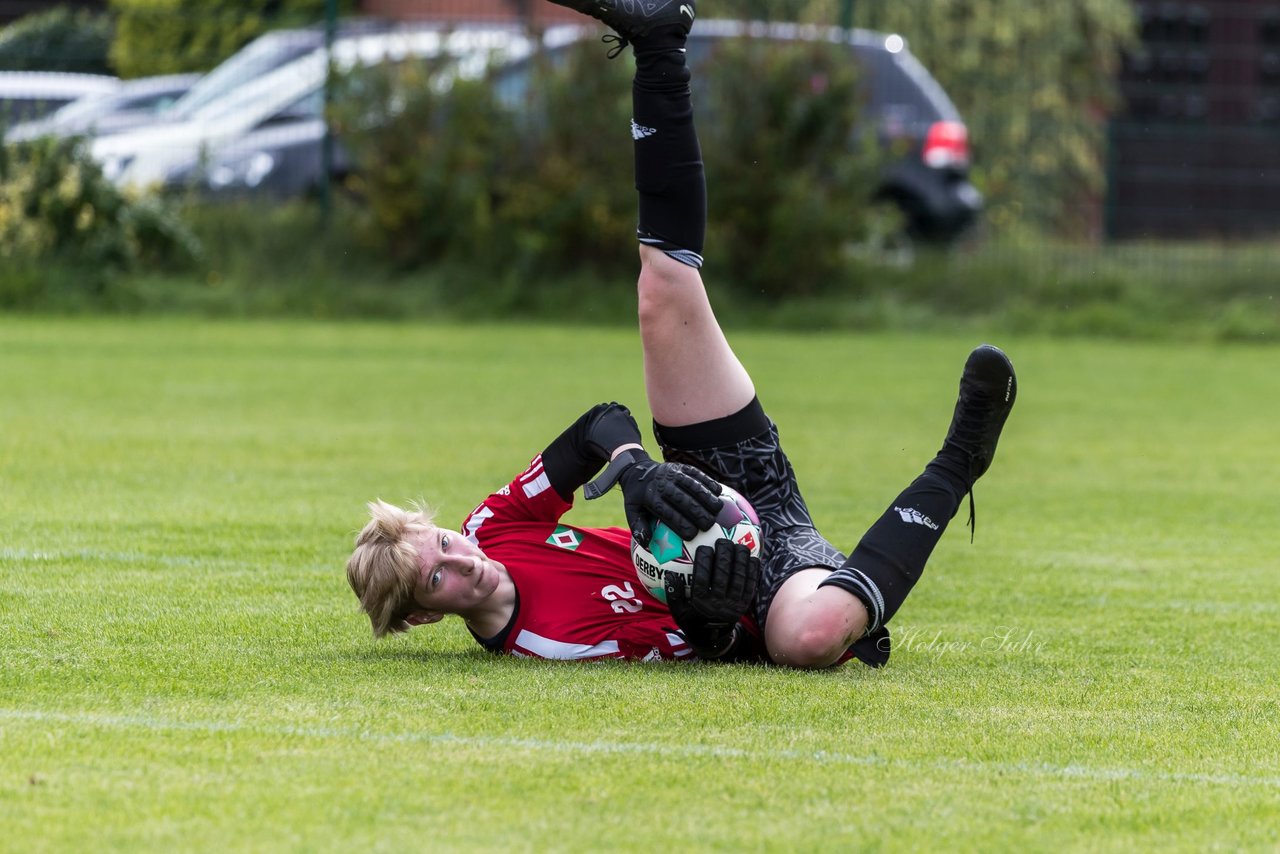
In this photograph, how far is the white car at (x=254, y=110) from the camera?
1888 cm

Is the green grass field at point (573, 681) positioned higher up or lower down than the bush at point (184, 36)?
lower down

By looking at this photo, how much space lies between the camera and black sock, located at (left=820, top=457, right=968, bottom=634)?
17.4 ft

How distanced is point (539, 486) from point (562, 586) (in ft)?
1.11

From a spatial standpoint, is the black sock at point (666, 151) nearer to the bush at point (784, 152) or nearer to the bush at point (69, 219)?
the bush at point (784, 152)

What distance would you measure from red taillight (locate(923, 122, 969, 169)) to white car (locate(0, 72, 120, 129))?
8920 mm

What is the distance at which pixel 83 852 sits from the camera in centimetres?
346

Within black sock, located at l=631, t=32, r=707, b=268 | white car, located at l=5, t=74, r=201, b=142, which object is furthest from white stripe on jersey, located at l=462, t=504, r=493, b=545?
white car, located at l=5, t=74, r=201, b=142

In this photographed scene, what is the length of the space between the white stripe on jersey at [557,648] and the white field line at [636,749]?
1.09 m

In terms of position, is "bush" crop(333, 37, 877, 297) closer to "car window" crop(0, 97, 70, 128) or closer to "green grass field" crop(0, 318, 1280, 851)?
"car window" crop(0, 97, 70, 128)

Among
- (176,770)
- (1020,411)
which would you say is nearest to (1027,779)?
(176,770)

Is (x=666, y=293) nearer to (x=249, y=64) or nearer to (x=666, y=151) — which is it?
(x=666, y=151)

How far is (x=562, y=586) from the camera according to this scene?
18.4 feet

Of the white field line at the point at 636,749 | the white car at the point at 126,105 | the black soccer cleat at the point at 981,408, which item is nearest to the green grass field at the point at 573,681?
the white field line at the point at 636,749

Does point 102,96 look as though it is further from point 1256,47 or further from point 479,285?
point 1256,47
